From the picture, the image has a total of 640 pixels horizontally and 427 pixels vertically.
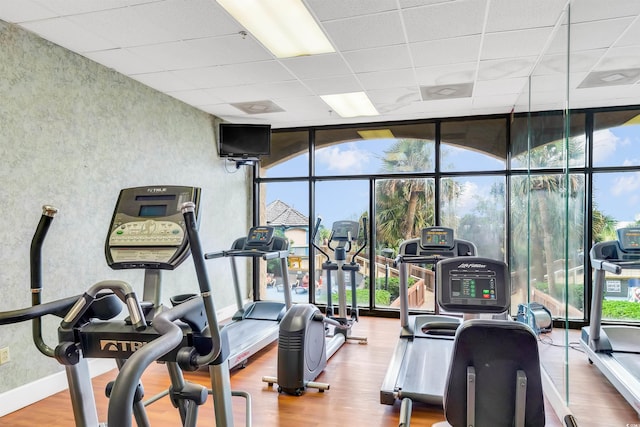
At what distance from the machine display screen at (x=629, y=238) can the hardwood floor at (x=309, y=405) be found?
119 centimetres

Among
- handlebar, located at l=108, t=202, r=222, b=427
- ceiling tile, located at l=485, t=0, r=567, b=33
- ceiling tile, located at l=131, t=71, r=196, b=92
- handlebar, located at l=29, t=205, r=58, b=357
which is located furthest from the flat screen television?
handlebar, located at l=108, t=202, r=222, b=427

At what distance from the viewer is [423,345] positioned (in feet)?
13.3

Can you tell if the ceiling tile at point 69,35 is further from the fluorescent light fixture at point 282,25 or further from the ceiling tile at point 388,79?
the ceiling tile at point 388,79

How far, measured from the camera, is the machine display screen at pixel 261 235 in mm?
4965

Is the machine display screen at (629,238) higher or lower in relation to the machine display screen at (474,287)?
higher

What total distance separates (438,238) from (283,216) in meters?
3.12

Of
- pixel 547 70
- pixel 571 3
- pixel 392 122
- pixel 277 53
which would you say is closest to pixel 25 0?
pixel 277 53

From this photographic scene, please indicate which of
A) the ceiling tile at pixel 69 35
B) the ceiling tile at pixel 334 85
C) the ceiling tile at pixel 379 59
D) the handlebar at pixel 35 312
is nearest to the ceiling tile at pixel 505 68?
the ceiling tile at pixel 379 59

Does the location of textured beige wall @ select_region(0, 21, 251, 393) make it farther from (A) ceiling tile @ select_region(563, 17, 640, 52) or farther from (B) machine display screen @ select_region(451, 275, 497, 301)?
(A) ceiling tile @ select_region(563, 17, 640, 52)

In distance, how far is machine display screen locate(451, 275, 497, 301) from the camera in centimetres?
265

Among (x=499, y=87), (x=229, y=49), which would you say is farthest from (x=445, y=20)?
(x=499, y=87)

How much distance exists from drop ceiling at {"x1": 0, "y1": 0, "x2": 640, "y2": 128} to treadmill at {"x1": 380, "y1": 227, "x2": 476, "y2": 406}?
1.57 metres

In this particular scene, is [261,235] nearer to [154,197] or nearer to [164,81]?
[164,81]

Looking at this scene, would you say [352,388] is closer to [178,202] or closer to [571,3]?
[178,202]
